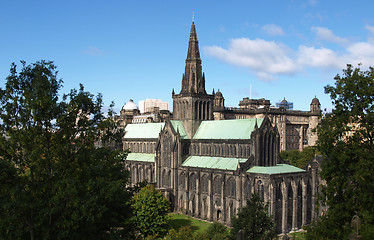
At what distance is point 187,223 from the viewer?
77.0 meters

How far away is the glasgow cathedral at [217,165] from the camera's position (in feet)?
234

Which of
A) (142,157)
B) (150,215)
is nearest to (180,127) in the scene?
(142,157)

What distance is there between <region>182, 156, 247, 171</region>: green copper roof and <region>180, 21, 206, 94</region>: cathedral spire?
16.9m

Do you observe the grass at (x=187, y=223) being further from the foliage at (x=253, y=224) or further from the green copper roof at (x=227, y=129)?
the foliage at (x=253, y=224)

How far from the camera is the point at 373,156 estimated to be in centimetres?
3200

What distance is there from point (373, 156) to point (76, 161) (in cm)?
2429

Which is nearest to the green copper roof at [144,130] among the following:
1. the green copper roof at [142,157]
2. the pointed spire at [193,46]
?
the green copper roof at [142,157]

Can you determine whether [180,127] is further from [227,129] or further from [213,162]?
[213,162]

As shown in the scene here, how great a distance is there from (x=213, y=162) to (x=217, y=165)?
232 cm

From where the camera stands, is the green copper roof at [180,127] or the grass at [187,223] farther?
the green copper roof at [180,127]

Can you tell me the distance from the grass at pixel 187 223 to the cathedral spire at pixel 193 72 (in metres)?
30.0

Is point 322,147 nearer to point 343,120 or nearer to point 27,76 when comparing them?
point 343,120

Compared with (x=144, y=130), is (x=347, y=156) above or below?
below

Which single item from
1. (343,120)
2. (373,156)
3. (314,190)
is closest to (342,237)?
(373,156)
